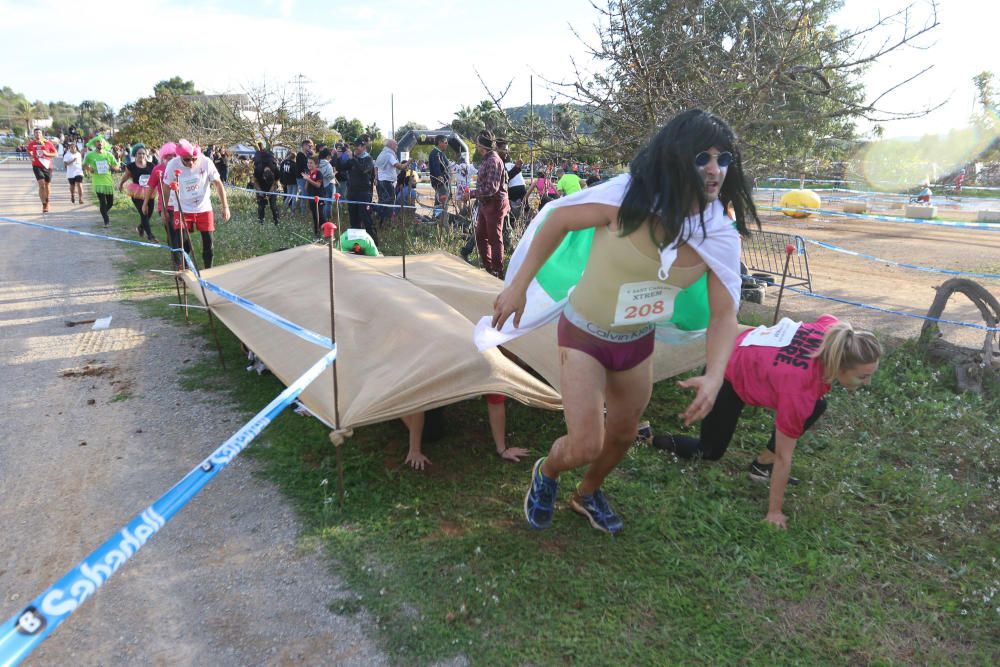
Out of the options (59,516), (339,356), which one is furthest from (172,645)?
(339,356)

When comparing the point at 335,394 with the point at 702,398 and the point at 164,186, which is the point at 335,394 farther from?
the point at 164,186

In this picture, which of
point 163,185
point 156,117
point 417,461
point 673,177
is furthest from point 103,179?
point 156,117

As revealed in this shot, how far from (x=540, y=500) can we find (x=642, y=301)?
1.15 meters

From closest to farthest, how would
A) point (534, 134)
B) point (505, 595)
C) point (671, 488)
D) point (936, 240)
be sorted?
point (505, 595)
point (671, 488)
point (534, 134)
point (936, 240)

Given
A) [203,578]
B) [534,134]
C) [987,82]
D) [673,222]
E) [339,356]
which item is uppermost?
[987,82]

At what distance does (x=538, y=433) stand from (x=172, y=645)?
94.1 inches

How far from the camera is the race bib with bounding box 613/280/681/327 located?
2.40 meters

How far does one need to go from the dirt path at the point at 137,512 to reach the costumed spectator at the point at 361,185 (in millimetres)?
5635

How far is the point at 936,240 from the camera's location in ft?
46.1

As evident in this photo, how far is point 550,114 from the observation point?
266 inches

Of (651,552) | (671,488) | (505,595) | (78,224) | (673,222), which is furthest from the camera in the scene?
(78,224)

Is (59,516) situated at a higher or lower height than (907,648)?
higher

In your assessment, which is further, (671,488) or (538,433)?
(538,433)

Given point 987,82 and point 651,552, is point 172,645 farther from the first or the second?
point 987,82
